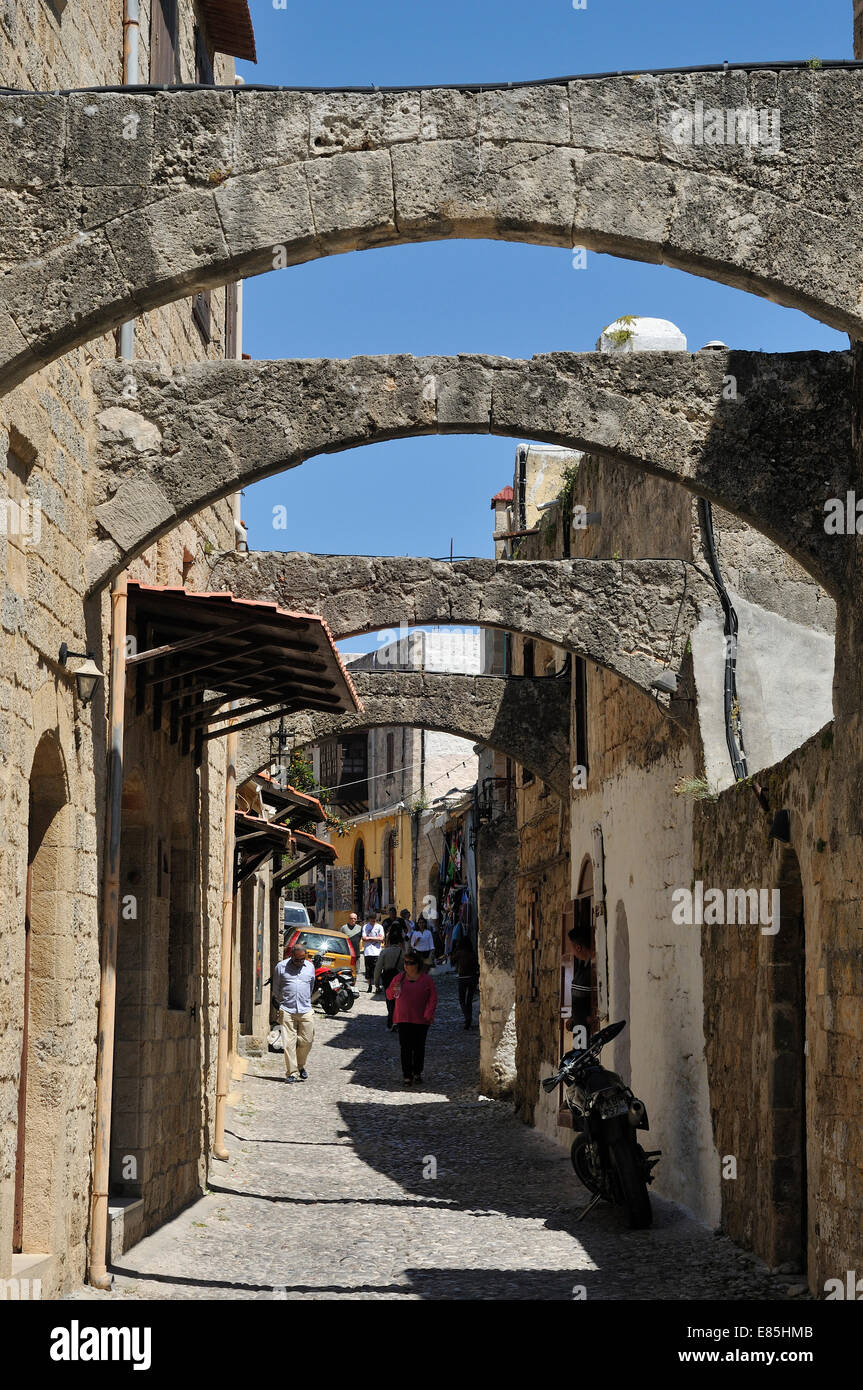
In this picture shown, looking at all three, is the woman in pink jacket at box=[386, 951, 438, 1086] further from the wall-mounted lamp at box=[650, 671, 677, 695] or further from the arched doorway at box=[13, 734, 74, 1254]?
the arched doorway at box=[13, 734, 74, 1254]

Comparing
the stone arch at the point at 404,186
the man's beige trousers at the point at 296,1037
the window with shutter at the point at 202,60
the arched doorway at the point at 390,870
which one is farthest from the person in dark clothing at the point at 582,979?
the arched doorway at the point at 390,870

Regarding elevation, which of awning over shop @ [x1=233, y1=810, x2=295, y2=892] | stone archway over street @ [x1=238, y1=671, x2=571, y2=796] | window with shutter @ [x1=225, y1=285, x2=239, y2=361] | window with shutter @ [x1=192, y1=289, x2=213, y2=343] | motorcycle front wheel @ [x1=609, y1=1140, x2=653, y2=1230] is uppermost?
window with shutter @ [x1=225, y1=285, x2=239, y2=361]

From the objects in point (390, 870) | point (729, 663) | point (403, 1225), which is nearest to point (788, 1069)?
point (403, 1225)

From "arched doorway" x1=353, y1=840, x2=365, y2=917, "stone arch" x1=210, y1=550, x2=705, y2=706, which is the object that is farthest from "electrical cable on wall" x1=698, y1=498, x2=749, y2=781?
"arched doorway" x1=353, y1=840, x2=365, y2=917

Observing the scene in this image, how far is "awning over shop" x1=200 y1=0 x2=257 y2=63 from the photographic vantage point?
11.4m

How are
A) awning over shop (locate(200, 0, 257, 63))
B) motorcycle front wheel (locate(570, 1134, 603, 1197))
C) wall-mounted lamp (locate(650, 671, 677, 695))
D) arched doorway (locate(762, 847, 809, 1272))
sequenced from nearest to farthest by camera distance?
1. arched doorway (locate(762, 847, 809, 1272))
2. motorcycle front wheel (locate(570, 1134, 603, 1197))
3. wall-mounted lamp (locate(650, 671, 677, 695))
4. awning over shop (locate(200, 0, 257, 63))

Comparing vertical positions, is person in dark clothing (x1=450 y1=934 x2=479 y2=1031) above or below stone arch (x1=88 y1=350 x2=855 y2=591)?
below

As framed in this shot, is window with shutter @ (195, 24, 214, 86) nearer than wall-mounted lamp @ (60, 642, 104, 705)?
No

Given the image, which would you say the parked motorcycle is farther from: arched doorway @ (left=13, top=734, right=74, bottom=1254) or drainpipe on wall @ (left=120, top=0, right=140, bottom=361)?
drainpipe on wall @ (left=120, top=0, right=140, bottom=361)

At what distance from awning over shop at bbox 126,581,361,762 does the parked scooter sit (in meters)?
15.6

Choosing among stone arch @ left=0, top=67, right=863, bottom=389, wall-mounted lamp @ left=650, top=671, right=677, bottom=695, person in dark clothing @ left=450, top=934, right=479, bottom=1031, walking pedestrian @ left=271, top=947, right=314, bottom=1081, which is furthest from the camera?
person in dark clothing @ left=450, top=934, right=479, bottom=1031

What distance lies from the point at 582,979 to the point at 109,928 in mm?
6818

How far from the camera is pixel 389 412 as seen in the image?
6965 millimetres
